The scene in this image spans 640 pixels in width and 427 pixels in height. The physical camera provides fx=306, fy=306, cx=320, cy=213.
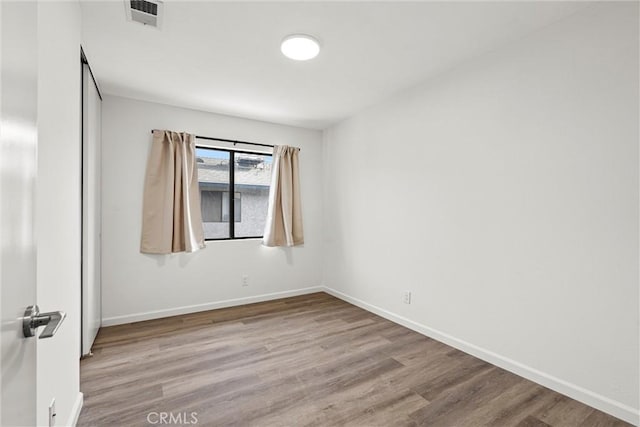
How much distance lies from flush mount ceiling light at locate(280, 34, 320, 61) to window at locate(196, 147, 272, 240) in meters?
2.00

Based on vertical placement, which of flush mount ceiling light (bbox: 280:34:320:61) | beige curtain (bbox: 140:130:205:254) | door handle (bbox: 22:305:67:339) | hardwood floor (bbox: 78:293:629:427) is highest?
flush mount ceiling light (bbox: 280:34:320:61)

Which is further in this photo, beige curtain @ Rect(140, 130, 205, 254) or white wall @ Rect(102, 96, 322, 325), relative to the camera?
beige curtain @ Rect(140, 130, 205, 254)

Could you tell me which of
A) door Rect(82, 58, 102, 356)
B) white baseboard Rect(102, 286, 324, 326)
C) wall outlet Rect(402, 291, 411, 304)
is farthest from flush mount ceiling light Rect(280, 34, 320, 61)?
white baseboard Rect(102, 286, 324, 326)

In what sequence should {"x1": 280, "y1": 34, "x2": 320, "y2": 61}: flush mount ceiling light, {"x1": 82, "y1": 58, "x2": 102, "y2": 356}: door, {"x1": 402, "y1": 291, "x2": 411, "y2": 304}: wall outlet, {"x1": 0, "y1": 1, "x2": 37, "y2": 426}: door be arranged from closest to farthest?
{"x1": 0, "y1": 1, "x2": 37, "y2": 426}: door → {"x1": 280, "y1": 34, "x2": 320, "y2": 61}: flush mount ceiling light → {"x1": 82, "y1": 58, "x2": 102, "y2": 356}: door → {"x1": 402, "y1": 291, "x2": 411, "y2": 304}: wall outlet

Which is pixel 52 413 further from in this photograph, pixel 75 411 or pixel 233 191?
pixel 233 191

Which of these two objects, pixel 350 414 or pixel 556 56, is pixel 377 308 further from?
pixel 556 56

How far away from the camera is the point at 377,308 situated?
12.2ft

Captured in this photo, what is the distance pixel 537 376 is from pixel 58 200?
322 centimetres

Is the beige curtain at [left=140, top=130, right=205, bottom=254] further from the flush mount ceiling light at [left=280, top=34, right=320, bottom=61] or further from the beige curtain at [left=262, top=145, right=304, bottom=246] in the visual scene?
the flush mount ceiling light at [left=280, top=34, right=320, bottom=61]

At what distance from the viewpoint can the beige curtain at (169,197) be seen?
11.6 ft

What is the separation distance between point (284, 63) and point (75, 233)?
2042 millimetres

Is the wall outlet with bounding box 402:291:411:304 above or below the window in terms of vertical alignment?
below

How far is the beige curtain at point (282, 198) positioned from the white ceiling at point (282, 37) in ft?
3.25

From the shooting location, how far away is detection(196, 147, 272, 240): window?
13.3 feet
